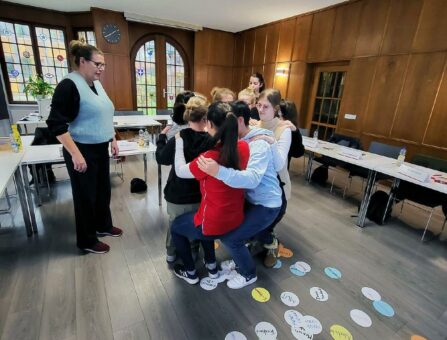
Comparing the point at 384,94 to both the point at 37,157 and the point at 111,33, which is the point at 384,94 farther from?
the point at 111,33

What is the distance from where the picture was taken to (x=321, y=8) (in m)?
5.07

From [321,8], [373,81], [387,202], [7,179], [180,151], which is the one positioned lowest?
[387,202]

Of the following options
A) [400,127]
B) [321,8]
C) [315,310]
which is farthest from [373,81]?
[315,310]

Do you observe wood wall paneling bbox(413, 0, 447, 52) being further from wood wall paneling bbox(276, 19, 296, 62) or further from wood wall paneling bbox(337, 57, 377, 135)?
wood wall paneling bbox(276, 19, 296, 62)

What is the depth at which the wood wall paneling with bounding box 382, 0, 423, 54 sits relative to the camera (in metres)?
3.81

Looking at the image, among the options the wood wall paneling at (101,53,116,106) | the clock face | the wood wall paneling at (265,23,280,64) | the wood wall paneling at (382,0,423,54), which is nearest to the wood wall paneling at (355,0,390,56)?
the wood wall paneling at (382,0,423,54)

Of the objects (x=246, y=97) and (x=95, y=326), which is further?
(x=246, y=97)

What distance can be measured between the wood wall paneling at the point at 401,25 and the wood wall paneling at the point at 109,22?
18.5 feet

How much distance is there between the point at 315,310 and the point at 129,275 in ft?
4.52

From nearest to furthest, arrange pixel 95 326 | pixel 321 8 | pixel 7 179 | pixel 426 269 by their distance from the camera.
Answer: pixel 95 326
pixel 7 179
pixel 426 269
pixel 321 8

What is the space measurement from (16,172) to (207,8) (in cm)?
502

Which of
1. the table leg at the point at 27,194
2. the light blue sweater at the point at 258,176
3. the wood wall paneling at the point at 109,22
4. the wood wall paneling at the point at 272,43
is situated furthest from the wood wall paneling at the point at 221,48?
the light blue sweater at the point at 258,176

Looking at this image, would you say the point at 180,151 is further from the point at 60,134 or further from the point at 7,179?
the point at 7,179

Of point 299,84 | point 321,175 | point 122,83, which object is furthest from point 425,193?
point 122,83
